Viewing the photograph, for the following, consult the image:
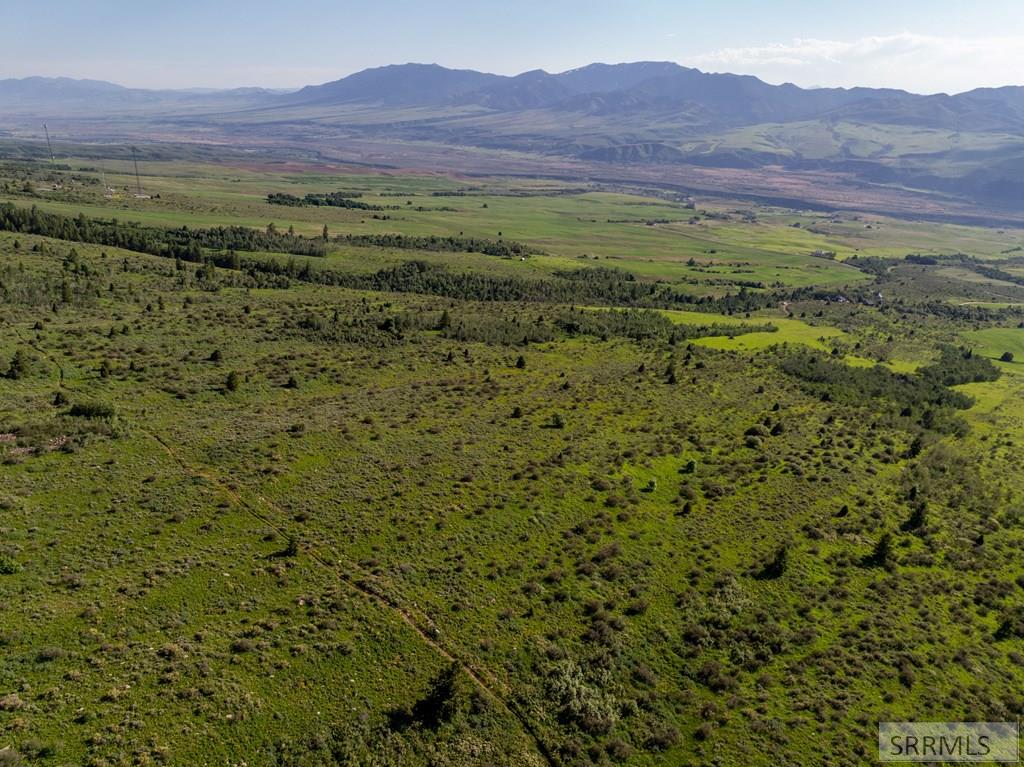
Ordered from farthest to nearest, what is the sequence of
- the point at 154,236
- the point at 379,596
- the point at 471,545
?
the point at 154,236 < the point at 471,545 < the point at 379,596

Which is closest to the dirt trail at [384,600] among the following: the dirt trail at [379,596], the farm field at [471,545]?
the dirt trail at [379,596]

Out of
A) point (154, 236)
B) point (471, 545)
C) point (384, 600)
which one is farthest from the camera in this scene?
point (154, 236)

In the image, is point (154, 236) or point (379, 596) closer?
point (379, 596)

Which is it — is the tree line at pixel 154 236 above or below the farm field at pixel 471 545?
above

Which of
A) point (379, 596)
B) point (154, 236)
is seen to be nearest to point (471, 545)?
point (379, 596)

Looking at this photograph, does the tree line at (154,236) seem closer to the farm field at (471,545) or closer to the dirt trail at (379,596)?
the farm field at (471,545)

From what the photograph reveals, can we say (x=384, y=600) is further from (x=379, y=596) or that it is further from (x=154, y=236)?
(x=154, y=236)

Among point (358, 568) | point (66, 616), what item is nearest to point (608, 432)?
point (358, 568)

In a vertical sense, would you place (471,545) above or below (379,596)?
below

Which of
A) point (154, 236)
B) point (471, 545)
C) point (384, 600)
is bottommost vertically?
point (471, 545)
